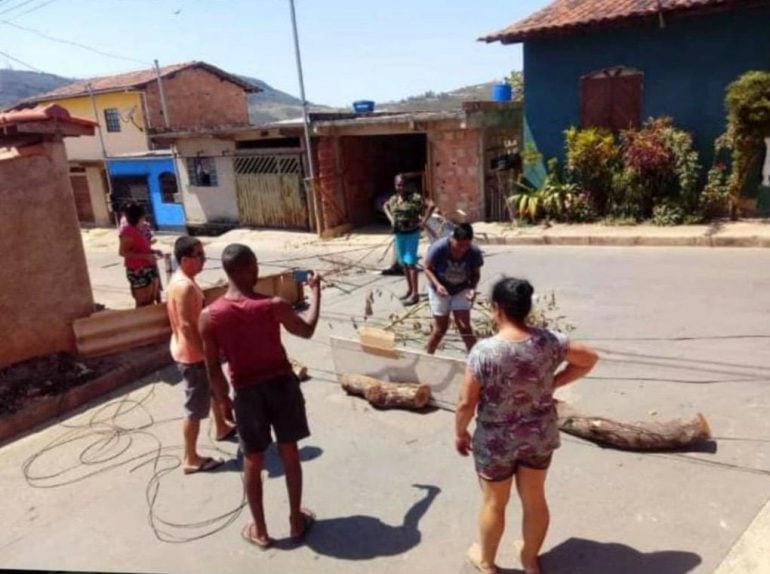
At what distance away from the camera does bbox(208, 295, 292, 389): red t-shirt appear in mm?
3342

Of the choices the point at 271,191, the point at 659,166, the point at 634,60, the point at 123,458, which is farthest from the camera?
the point at 271,191

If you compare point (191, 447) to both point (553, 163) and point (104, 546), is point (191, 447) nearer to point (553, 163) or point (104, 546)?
point (104, 546)

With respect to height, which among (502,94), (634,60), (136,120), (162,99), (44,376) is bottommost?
(44,376)

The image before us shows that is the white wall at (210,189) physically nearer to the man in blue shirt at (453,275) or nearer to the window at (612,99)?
the window at (612,99)

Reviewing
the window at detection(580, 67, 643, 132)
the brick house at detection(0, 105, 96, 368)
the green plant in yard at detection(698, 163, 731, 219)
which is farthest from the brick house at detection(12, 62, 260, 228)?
the green plant in yard at detection(698, 163, 731, 219)

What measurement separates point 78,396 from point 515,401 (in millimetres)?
5058

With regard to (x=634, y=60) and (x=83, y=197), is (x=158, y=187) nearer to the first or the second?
(x=83, y=197)

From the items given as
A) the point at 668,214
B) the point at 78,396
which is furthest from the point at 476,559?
the point at 668,214

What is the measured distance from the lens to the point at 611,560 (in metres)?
3.31

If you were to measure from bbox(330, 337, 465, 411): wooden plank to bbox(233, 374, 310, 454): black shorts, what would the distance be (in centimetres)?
184

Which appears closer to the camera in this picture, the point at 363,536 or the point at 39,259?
the point at 363,536

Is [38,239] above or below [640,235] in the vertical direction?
above

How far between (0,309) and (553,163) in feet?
37.4

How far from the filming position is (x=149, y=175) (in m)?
22.9
